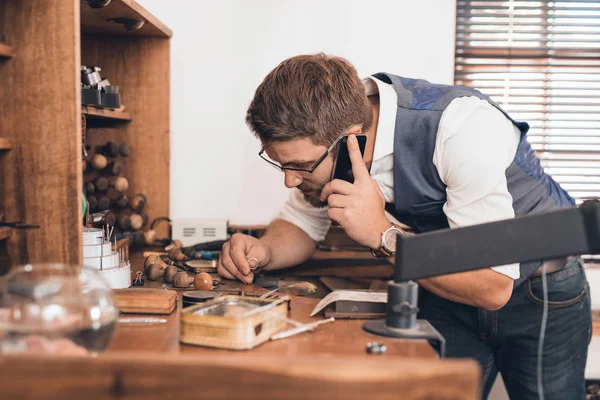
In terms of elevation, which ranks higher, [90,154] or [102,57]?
[102,57]

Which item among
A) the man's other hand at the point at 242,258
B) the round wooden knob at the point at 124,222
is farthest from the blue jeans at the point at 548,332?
the round wooden knob at the point at 124,222

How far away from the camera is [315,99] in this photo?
1606 mm

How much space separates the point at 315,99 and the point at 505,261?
764 millimetres

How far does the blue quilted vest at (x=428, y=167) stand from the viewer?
1.59 metres

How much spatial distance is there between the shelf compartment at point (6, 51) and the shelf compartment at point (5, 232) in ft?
1.19

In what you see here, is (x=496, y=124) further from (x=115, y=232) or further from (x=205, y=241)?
(x=115, y=232)

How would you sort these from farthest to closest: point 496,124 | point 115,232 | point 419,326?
point 115,232 → point 496,124 → point 419,326

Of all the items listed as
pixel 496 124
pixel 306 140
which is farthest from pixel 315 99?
pixel 496 124

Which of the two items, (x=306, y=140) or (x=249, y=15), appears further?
(x=249, y=15)

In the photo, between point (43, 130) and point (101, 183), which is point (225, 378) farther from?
point (101, 183)

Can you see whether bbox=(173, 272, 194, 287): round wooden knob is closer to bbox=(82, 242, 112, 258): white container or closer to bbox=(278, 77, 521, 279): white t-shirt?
bbox=(82, 242, 112, 258): white container

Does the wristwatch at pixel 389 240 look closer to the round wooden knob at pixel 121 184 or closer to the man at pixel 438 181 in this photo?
the man at pixel 438 181

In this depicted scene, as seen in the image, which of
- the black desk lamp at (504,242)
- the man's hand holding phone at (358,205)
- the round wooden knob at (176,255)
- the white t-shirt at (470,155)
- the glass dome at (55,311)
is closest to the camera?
the glass dome at (55,311)

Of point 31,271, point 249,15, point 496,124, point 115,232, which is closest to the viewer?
point 31,271
